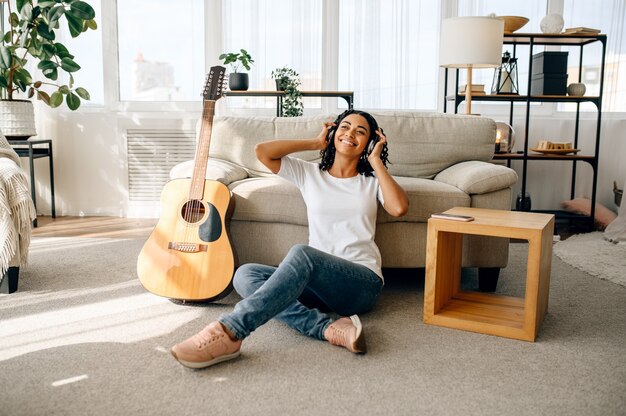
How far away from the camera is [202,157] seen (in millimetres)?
2443

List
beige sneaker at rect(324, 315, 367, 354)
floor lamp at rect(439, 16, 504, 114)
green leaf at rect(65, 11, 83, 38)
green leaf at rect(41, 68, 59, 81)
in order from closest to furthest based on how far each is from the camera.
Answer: beige sneaker at rect(324, 315, 367, 354)
floor lamp at rect(439, 16, 504, 114)
green leaf at rect(65, 11, 83, 38)
green leaf at rect(41, 68, 59, 81)

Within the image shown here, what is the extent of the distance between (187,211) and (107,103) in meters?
2.57

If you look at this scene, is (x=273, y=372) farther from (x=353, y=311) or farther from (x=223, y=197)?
(x=223, y=197)

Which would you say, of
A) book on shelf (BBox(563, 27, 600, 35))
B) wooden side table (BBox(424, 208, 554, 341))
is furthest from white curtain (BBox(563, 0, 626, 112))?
wooden side table (BBox(424, 208, 554, 341))

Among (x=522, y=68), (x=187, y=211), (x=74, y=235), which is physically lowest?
(x=74, y=235)

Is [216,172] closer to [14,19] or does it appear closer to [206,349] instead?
[206,349]

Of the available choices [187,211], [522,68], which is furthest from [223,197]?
[522,68]

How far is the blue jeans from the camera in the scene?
1781 millimetres

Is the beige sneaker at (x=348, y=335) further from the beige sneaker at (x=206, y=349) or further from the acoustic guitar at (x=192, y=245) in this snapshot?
the acoustic guitar at (x=192, y=245)

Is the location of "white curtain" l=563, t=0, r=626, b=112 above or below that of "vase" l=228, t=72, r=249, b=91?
above

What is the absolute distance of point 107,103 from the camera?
4.56m

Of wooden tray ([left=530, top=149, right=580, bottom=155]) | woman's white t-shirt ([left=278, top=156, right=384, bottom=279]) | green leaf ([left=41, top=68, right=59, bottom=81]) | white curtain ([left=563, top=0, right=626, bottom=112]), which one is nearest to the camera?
woman's white t-shirt ([left=278, top=156, right=384, bottom=279])

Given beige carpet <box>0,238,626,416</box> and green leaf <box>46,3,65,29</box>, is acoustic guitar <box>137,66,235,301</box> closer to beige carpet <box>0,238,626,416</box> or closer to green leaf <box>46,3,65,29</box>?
beige carpet <box>0,238,626,416</box>

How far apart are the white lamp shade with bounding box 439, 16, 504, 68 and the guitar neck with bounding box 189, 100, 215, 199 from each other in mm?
1577
